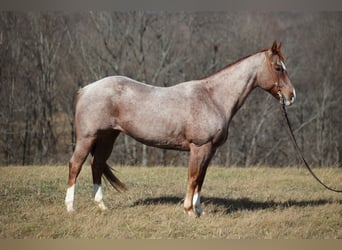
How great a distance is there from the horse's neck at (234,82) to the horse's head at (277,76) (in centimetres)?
7

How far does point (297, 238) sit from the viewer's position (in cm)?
372

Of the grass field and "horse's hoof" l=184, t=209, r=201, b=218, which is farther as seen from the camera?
"horse's hoof" l=184, t=209, r=201, b=218

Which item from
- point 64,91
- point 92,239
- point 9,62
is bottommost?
point 92,239

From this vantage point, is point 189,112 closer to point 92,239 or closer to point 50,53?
point 92,239

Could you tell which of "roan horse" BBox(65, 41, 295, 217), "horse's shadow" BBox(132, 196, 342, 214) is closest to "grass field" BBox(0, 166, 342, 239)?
"horse's shadow" BBox(132, 196, 342, 214)

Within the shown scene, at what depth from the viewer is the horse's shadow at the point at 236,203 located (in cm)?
429

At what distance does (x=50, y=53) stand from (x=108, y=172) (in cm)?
206

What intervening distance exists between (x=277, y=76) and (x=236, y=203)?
132 centimetres

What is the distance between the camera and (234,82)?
4.01 meters

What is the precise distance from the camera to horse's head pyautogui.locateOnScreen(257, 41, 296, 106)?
3960 millimetres

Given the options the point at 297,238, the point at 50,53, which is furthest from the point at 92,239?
the point at 50,53

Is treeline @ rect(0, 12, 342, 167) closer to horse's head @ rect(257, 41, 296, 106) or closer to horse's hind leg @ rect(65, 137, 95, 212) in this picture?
horse's head @ rect(257, 41, 296, 106)

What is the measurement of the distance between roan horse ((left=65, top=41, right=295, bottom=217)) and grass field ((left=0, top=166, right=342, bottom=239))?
0.23 metres

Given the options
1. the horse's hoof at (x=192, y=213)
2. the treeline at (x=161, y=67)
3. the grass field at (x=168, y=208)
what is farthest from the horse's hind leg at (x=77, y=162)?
the treeline at (x=161, y=67)
